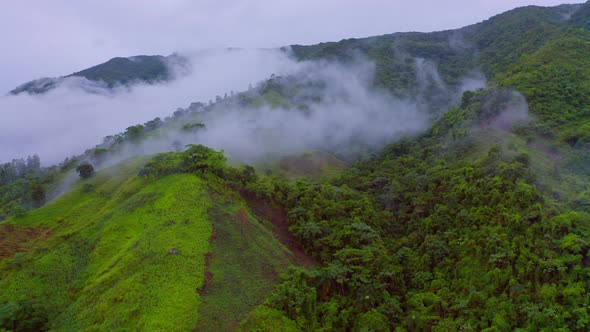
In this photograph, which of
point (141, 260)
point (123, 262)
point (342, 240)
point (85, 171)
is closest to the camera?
point (141, 260)

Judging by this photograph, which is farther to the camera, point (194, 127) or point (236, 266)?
point (194, 127)

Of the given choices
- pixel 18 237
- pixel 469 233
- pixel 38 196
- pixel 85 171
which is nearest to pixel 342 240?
pixel 469 233

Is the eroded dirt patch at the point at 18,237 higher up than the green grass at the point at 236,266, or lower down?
higher up

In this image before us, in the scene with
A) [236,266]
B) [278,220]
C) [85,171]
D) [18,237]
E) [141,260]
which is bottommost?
[278,220]

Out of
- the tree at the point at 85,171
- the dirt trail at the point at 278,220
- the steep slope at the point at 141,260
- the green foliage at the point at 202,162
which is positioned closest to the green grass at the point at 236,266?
the steep slope at the point at 141,260

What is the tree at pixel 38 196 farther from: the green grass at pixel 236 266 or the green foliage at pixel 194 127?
the green grass at pixel 236 266

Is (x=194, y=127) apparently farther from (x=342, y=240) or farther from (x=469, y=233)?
(x=469, y=233)

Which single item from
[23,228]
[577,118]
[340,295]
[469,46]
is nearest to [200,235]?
[340,295]
